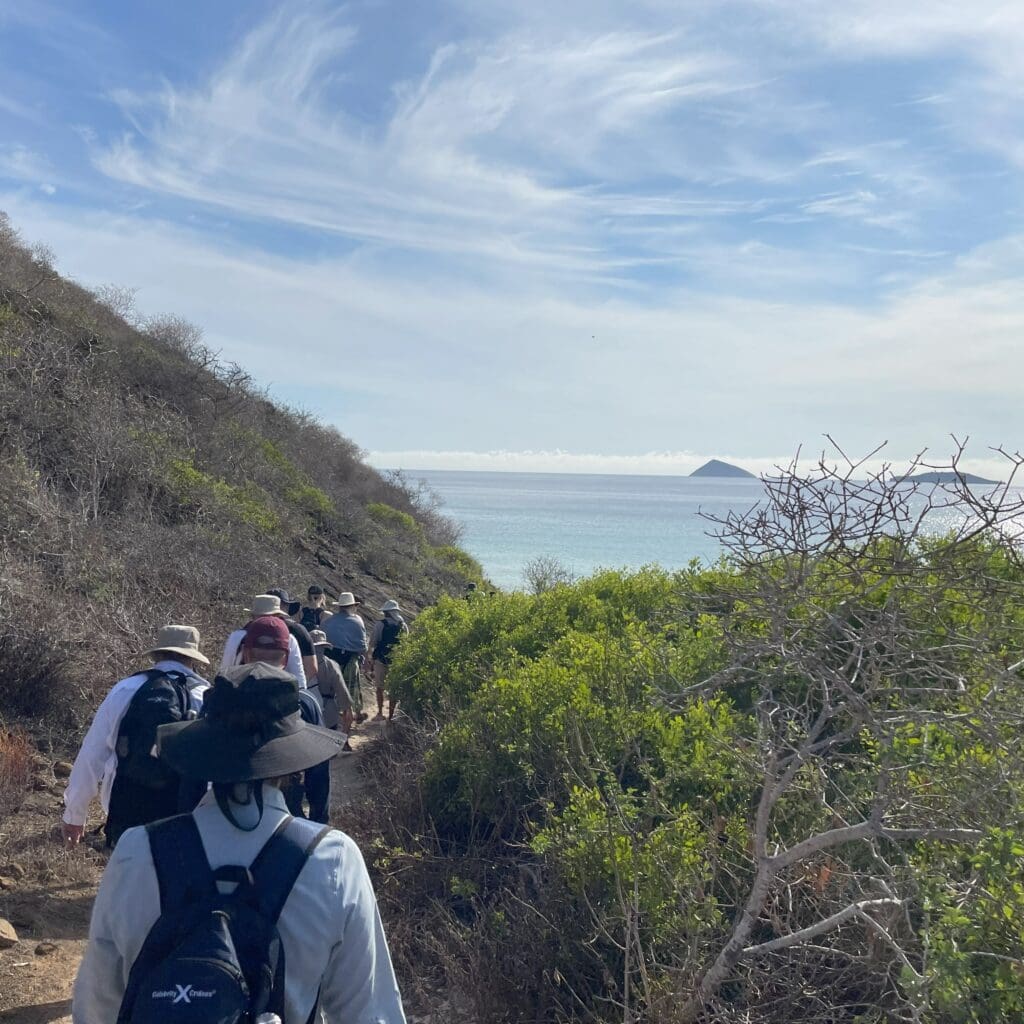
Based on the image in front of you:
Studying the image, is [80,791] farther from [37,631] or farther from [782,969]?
[37,631]

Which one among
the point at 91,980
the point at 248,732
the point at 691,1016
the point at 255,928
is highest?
the point at 248,732

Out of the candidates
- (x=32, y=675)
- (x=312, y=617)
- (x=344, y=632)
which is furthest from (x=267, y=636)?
(x=312, y=617)

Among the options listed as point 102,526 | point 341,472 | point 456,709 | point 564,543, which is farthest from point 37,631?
point 564,543

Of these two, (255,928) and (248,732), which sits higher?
(248,732)

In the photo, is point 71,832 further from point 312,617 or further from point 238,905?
point 312,617

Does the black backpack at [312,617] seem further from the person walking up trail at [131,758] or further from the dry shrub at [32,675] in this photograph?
the person walking up trail at [131,758]

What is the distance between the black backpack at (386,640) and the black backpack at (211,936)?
962cm

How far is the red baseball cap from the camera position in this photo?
4.91m

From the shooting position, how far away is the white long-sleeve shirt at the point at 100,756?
4.30 metres

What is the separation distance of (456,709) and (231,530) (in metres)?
8.86

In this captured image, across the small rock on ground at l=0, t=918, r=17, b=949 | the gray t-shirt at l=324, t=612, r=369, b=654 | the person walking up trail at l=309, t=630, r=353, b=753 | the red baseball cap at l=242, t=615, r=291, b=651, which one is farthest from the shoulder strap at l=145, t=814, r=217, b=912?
the gray t-shirt at l=324, t=612, r=369, b=654

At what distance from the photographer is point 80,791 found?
14.4ft

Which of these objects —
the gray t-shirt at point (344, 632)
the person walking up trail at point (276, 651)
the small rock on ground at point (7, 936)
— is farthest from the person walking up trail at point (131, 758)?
the gray t-shirt at point (344, 632)

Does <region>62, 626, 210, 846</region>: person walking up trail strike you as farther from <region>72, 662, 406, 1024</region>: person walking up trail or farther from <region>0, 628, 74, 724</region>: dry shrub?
<region>0, 628, 74, 724</region>: dry shrub
